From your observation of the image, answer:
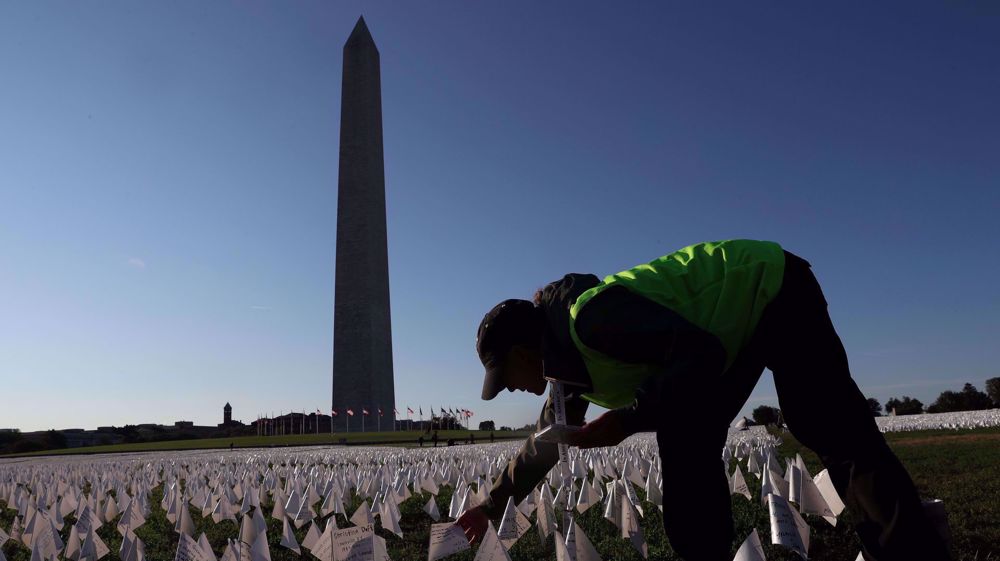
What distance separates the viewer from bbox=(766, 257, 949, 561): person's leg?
2145 millimetres

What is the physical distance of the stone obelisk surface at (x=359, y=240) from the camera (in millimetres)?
39188

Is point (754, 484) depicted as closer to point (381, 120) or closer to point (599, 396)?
point (599, 396)

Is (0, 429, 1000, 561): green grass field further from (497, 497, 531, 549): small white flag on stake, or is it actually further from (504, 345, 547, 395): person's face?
(504, 345, 547, 395): person's face

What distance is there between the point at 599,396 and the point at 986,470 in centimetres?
625

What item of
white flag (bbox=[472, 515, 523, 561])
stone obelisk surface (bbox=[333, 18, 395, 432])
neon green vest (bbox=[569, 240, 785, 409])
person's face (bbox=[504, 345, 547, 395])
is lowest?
white flag (bbox=[472, 515, 523, 561])

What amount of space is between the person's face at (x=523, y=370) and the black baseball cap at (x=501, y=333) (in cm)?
5

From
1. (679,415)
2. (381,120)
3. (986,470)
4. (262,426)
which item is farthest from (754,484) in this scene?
(262,426)

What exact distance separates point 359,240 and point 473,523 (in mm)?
37052

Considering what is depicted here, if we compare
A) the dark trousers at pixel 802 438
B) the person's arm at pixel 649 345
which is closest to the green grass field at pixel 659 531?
the dark trousers at pixel 802 438

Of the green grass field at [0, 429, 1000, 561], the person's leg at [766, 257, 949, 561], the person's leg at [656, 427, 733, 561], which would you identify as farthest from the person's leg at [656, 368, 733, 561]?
the green grass field at [0, 429, 1000, 561]

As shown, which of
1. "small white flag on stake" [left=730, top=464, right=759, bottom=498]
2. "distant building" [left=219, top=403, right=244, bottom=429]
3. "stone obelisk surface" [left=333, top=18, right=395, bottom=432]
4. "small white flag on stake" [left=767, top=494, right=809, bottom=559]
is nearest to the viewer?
"small white flag on stake" [left=767, top=494, right=809, bottom=559]

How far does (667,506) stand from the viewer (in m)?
2.58

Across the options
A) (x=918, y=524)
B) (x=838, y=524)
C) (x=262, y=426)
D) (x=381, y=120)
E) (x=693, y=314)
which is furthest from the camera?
(x=262, y=426)

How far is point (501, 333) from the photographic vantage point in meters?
2.53
